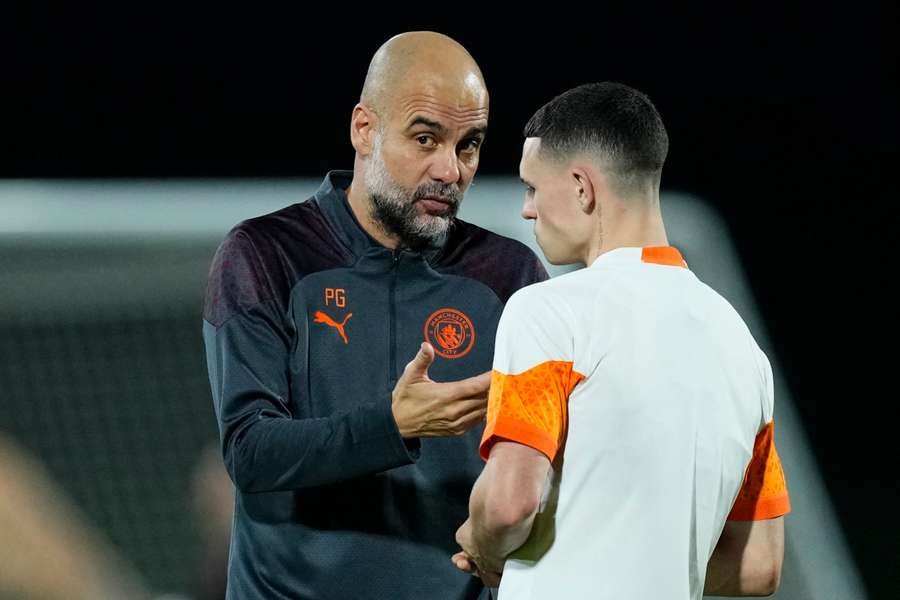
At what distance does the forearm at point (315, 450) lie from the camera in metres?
1.72

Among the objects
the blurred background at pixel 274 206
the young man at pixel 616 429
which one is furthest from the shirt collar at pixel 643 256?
the blurred background at pixel 274 206

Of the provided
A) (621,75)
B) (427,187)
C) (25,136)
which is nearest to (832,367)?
(621,75)

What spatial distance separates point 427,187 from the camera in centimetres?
198

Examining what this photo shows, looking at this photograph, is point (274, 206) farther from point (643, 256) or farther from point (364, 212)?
point (643, 256)

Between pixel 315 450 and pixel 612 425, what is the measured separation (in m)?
0.46

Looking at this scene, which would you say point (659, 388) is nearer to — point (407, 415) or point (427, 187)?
point (407, 415)

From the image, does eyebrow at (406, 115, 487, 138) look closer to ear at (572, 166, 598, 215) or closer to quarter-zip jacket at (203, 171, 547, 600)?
quarter-zip jacket at (203, 171, 547, 600)

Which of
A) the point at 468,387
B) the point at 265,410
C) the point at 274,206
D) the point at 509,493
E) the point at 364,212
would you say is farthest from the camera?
the point at 274,206

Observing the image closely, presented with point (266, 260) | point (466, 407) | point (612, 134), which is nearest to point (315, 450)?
point (466, 407)

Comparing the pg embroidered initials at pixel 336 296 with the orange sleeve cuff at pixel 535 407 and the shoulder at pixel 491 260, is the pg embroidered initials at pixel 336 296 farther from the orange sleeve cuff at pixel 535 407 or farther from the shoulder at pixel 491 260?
the orange sleeve cuff at pixel 535 407

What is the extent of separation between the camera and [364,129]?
2.08 meters

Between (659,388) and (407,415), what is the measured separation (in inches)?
14.6

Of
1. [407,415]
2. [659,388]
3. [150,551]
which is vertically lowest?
[150,551]

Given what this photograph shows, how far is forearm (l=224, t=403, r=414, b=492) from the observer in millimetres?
1716
